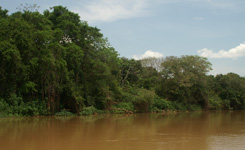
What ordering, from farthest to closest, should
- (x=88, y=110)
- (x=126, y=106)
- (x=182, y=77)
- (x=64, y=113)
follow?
(x=182, y=77) < (x=126, y=106) < (x=88, y=110) < (x=64, y=113)

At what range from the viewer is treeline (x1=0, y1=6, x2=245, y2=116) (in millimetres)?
18734

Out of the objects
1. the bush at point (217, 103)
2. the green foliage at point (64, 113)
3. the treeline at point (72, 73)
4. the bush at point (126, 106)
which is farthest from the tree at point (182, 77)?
the green foliage at point (64, 113)

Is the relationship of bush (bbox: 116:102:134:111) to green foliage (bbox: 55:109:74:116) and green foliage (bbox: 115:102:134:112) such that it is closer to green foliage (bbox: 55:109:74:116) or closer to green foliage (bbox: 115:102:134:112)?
green foliage (bbox: 115:102:134:112)

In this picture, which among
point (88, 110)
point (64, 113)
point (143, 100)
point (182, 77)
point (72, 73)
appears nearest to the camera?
point (64, 113)

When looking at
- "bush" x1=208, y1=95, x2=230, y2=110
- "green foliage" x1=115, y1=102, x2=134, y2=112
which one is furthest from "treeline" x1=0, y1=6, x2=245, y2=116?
"bush" x1=208, y1=95, x2=230, y2=110

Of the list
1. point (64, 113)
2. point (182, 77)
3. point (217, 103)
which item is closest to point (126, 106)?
point (64, 113)

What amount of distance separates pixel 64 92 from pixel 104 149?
15466mm

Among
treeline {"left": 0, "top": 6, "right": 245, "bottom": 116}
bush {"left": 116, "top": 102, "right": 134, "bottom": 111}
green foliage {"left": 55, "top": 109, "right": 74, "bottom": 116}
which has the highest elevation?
treeline {"left": 0, "top": 6, "right": 245, "bottom": 116}

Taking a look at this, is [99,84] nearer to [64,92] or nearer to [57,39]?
[64,92]

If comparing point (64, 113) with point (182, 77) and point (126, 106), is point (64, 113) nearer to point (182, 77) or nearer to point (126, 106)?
point (126, 106)

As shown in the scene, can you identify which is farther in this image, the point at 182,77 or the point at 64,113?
the point at 182,77

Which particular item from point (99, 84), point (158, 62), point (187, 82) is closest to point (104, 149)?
point (99, 84)

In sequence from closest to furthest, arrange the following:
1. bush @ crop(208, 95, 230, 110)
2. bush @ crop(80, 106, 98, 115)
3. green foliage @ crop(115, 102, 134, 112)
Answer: bush @ crop(80, 106, 98, 115)
green foliage @ crop(115, 102, 134, 112)
bush @ crop(208, 95, 230, 110)

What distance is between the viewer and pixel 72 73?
2256cm
